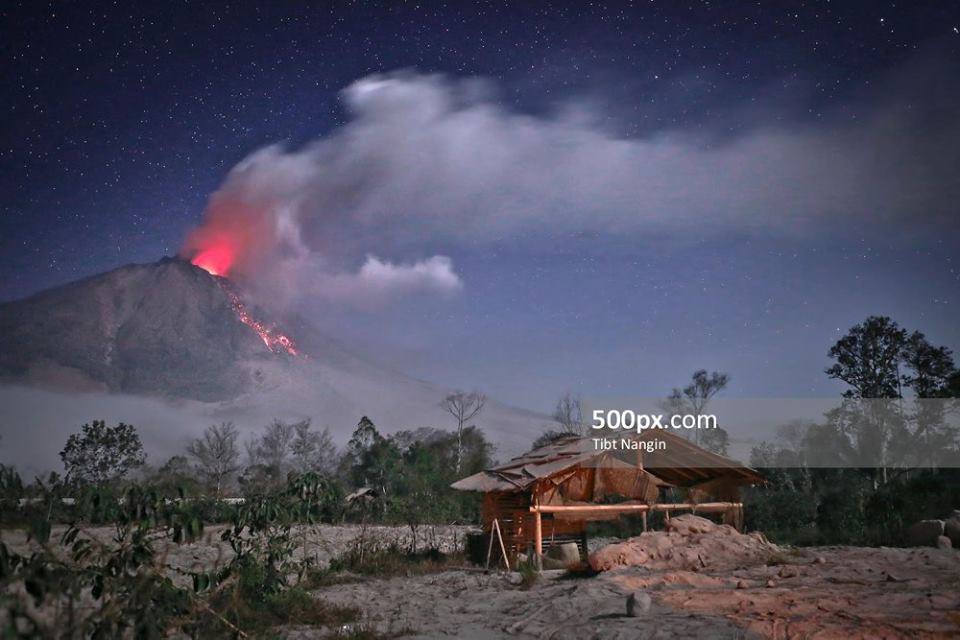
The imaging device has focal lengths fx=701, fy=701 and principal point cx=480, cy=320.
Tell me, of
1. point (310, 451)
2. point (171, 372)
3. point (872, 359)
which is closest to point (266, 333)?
point (171, 372)

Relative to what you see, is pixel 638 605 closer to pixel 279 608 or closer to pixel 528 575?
pixel 528 575

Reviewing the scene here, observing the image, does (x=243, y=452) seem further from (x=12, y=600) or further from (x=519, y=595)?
(x=12, y=600)

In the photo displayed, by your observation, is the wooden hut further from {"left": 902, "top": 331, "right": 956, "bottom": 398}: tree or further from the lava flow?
the lava flow

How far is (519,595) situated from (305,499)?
5786 millimetres

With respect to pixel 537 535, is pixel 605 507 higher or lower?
higher

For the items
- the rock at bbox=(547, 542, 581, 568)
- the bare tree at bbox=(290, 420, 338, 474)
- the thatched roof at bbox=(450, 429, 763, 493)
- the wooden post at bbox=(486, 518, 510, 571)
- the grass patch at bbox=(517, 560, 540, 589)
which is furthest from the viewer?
the bare tree at bbox=(290, 420, 338, 474)

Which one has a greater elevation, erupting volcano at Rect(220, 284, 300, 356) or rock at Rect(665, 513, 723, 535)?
erupting volcano at Rect(220, 284, 300, 356)

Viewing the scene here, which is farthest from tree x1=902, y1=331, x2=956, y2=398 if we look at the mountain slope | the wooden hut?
the mountain slope

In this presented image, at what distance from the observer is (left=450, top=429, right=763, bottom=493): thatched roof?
1605 centimetres

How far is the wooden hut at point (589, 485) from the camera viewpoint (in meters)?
16.0

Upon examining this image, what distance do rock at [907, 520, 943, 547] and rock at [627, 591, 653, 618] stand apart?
10.8m

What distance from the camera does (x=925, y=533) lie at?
55.8ft

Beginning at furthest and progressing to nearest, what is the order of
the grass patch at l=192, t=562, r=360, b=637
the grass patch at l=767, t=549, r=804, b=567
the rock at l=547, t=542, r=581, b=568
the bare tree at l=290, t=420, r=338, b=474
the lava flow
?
1. the lava flow
2. the bare tree at l=290, t=420, r=338, b=474
3. the rock at l=547, t=542, r=581, b=568
4. the grass patch at l=767, t=549, r=804, b=567
5. the grass patch at l=192, t=562, r=360, b=637

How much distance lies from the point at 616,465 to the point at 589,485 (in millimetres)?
813
